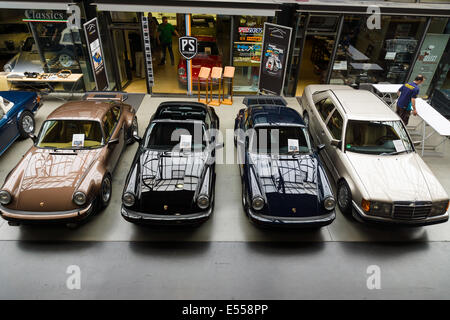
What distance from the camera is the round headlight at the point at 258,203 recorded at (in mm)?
4711

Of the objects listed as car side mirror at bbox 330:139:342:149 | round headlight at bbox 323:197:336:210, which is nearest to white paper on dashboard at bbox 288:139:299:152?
car side mirror at bbox 330:139:342:149

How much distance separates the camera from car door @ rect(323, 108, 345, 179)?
582cm

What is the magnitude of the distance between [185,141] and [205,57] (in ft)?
17.6

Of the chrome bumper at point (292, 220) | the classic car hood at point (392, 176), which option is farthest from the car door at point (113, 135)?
the classic car hood at point (392, 176)

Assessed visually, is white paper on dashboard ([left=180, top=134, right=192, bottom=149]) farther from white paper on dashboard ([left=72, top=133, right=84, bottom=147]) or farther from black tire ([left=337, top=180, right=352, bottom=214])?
black tire ([left=337, top=180, right=352, bottom=214])

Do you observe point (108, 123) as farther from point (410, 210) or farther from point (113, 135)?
point (410, 210)

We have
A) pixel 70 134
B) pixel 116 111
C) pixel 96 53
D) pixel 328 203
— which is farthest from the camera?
pixel 96 53

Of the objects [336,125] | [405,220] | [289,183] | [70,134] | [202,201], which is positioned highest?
[336,125]

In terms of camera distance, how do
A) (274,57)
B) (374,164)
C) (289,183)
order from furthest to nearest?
Result: (274,57) < (374,164) < (289,183)

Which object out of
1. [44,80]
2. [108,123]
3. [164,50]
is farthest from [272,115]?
[44,80]

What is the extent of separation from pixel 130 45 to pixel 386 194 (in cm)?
973

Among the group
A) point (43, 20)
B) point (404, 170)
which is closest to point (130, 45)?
point (43, 20)

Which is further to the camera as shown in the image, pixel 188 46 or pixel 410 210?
pixel 188 46

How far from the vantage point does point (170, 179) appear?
16.1 ft
